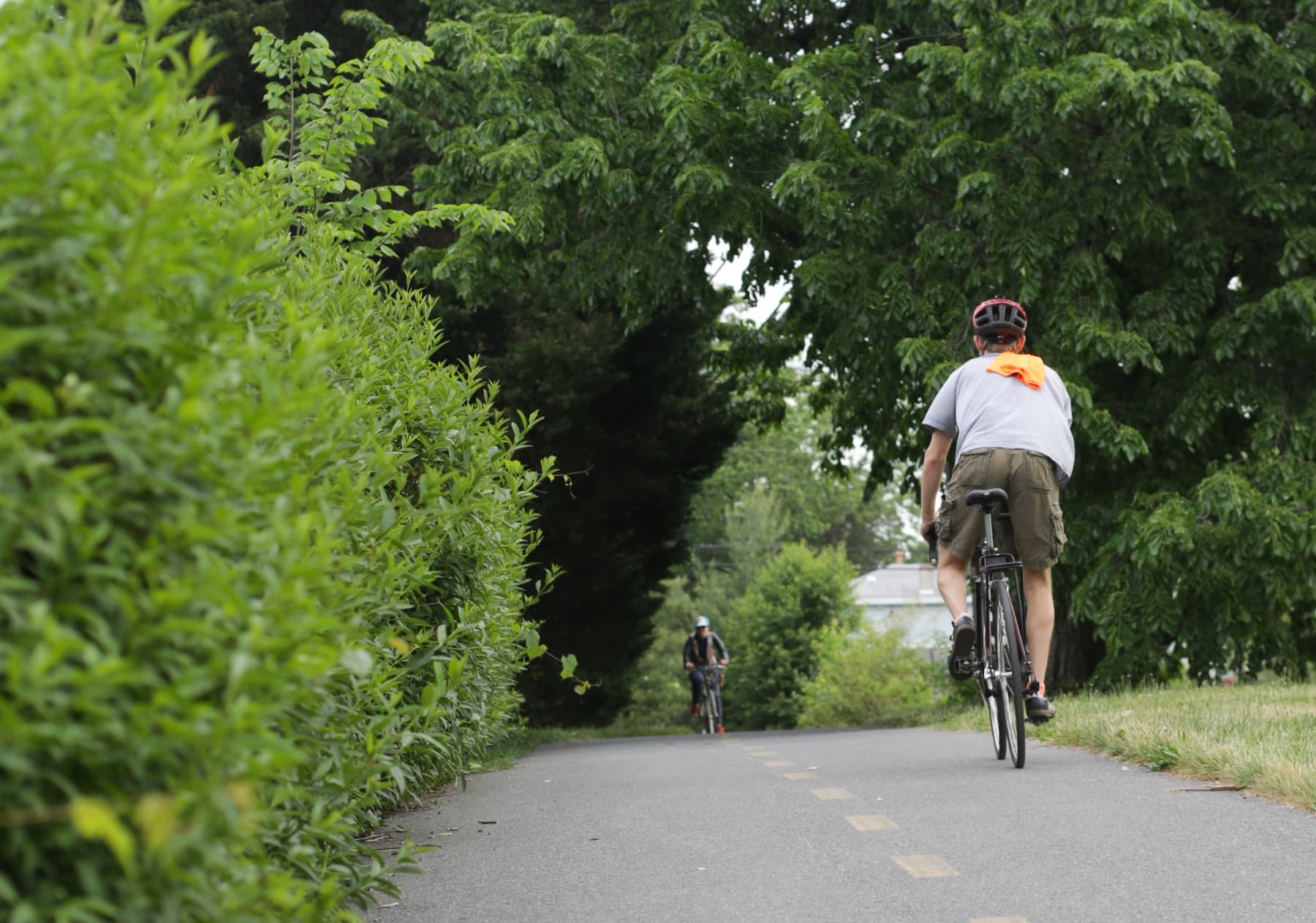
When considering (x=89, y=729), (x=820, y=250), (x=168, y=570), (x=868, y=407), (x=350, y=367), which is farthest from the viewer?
(x=868, y=407)

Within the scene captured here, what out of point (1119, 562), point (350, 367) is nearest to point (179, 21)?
point (1119, 562)

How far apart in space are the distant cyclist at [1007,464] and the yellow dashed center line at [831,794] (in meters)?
0.80

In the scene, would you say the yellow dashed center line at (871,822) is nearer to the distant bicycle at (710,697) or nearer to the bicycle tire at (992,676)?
the bicycle tire at (992,676)

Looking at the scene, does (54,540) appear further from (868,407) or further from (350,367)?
(868,407)

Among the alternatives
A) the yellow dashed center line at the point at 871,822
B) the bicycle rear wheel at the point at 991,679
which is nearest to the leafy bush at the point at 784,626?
the bicycle rear wheel at the point at 991,679

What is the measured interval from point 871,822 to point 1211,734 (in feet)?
8.28

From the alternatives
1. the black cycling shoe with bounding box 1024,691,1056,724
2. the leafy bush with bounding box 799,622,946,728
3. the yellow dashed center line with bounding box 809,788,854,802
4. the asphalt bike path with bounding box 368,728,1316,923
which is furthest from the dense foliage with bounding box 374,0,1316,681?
the leafy bush with bounding box 799,622,946,728

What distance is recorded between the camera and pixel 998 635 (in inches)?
Result: 277

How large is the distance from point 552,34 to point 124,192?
41.4 feet

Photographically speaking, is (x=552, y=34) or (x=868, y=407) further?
(x=868, y=407)

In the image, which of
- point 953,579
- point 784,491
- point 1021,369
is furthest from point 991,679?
point 784,491

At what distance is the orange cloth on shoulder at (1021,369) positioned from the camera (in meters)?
7.13

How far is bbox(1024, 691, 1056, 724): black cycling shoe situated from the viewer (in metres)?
6.91

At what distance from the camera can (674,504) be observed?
2009cm
